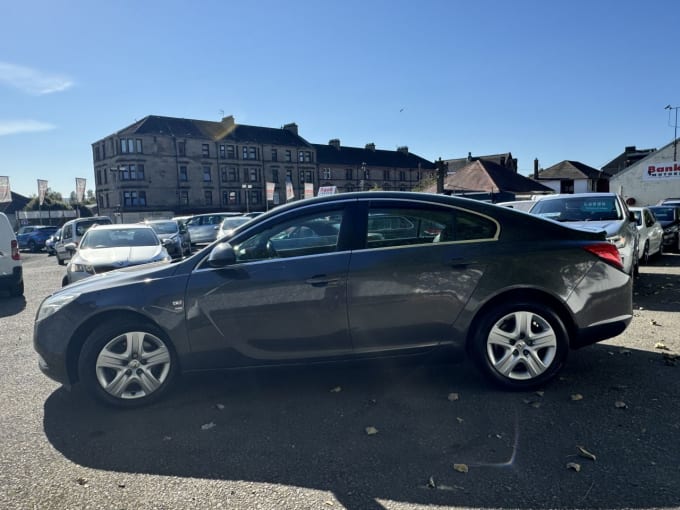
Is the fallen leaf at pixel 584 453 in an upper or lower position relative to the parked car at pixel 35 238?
lower

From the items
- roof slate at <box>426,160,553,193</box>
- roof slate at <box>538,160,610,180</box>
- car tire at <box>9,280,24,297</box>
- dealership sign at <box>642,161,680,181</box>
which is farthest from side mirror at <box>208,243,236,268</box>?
roof slate at <box>538,160,610,180</box>

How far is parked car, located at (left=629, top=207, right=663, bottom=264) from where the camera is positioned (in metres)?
10.7

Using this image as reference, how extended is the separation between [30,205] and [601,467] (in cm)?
8650

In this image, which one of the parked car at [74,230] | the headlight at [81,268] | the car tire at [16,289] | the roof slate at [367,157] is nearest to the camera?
the headlight at [81,268]

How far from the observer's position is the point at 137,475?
2893 mm

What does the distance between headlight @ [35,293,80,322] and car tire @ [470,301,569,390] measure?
344 cm

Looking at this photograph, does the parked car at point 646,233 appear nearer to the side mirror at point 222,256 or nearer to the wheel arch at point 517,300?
the wheel arch at point 517,300

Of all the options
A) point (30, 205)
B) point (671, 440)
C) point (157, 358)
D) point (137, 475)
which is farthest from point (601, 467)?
point (30, 205)

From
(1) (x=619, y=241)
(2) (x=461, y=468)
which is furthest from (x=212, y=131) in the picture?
(2) (x=461, y=468)

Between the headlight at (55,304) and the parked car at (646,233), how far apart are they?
437 inches

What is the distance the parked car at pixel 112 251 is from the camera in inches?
319

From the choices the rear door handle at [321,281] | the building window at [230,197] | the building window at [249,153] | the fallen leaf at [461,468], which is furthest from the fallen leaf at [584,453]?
the building window at [249,153]

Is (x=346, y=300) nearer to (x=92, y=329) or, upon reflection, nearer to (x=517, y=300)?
(x=517, y=300)

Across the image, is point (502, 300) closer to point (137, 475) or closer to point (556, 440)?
point (556, 440)
